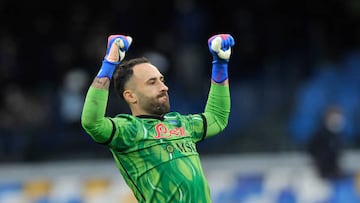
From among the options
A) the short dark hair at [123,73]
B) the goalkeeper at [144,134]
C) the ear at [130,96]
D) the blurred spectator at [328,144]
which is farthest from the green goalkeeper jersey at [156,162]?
the blurred spectator at [328,144]

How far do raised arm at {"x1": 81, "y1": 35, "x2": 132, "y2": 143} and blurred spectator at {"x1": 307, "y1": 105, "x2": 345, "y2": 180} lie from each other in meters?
7.48

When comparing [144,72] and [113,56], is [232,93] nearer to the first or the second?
[144,72]

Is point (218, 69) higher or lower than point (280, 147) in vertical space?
higher

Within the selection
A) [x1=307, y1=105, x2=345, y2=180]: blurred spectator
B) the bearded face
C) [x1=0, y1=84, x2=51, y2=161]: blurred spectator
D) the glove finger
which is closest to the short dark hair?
the bearded face

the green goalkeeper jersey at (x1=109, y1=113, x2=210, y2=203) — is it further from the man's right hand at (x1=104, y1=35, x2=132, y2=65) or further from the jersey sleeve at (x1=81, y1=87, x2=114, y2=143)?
the man's right hand at (x1=104, y1=35, x2=132, y2=65)

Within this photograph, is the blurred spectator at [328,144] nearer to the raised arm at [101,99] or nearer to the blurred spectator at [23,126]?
the blurred spectator at [23,126]

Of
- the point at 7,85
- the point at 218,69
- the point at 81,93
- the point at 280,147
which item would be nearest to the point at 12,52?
the point at 7,85

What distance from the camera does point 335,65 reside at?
14.3 metres

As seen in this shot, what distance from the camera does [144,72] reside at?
588 centimetres

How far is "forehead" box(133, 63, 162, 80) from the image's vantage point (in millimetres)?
5855

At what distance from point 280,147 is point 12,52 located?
4.49 m

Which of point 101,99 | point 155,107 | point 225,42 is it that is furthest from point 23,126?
point 101,99

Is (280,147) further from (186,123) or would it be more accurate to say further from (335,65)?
(186,123)

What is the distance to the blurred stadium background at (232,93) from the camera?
13.4 m
